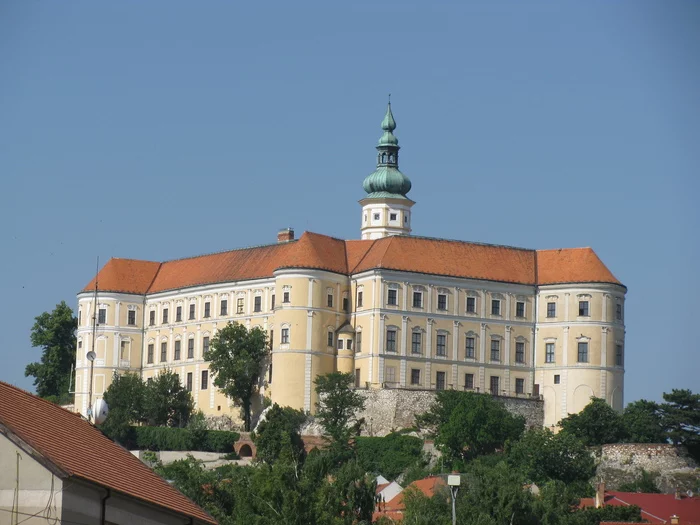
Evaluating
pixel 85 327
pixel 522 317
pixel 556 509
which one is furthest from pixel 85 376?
pixel 556 509

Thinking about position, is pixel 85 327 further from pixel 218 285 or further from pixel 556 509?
pixel 556 509

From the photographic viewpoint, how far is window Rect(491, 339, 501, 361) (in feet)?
390

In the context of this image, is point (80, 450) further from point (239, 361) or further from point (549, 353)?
point (549, 353)

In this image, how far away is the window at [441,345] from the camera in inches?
4609

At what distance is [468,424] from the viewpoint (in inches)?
4173

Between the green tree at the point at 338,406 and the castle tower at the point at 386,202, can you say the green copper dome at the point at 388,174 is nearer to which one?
the castle tower at the point at 386,202

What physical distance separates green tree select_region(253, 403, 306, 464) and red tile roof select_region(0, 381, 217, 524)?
7316 centimetres

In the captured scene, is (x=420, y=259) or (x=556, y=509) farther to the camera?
(x=420, y=259)

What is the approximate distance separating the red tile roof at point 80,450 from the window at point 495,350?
3656 inches

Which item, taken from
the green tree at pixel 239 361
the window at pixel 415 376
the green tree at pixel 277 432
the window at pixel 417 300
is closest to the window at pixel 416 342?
the window at pixel 415 376

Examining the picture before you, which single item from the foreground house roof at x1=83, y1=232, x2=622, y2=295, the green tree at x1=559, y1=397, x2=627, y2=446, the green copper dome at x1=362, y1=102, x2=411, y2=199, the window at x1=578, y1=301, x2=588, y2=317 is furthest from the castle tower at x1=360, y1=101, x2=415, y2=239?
the green tree at x1=559, y1=397, x2=627, y2=446

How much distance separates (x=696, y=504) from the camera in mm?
88812

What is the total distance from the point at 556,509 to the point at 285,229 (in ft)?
204

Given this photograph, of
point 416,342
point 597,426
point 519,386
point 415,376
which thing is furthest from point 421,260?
point 597,426
